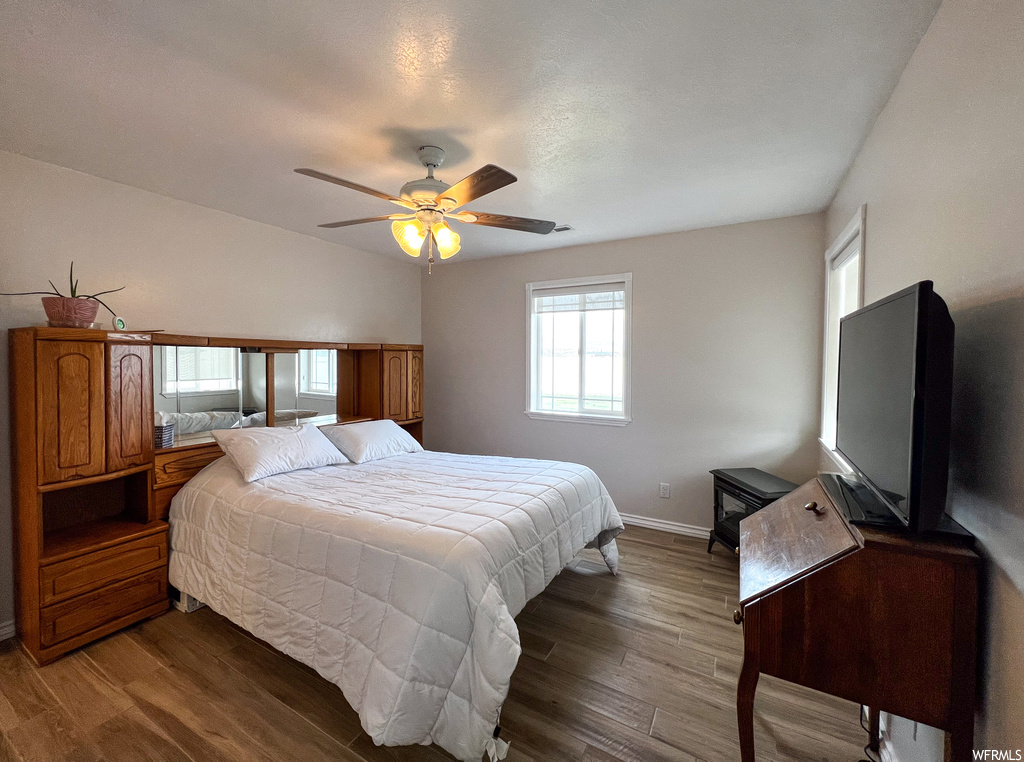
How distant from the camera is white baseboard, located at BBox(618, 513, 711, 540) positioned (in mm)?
3623

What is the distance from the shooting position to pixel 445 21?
1397 mm

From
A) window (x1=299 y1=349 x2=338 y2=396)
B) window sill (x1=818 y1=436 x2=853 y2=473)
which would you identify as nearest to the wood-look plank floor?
window sill (x1=818 y1=436 x2=853 y2=473)

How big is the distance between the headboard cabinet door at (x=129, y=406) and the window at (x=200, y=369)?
0.39 meters

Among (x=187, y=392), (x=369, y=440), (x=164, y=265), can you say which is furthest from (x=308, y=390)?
(x=164, y=265)

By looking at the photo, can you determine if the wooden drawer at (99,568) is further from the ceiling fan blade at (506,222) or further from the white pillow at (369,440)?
the ceiling fan blade at (506,222)

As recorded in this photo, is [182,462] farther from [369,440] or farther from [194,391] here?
[369,440]

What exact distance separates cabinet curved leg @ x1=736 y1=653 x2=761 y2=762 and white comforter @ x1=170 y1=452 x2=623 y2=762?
0.70 m

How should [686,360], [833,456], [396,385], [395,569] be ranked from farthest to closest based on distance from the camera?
[396,385] → [686,360] → [833,456] → [395,569]

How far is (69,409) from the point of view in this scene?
2146 millimetres

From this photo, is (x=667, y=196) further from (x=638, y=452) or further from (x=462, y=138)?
(x=638, y=452)

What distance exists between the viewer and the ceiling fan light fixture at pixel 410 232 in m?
2.17

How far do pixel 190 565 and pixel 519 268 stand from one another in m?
3.50

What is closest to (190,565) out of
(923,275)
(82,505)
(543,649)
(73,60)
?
(82,505)

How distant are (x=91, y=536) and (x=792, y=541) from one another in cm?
335
